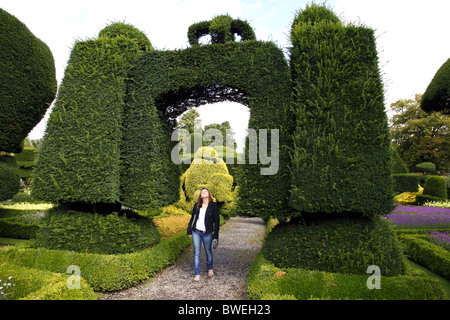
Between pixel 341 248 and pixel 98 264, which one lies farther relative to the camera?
pixel 98 264

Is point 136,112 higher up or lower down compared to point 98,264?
higher up

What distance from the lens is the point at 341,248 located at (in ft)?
14.7

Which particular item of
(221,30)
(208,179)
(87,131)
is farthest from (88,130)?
(208,179)

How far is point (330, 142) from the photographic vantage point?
4.64m

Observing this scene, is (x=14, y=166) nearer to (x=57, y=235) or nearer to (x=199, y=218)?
(x=57, y=235)

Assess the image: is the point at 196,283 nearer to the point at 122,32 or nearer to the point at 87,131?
the point at 87,131

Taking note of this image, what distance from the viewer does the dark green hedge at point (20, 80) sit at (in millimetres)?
6464

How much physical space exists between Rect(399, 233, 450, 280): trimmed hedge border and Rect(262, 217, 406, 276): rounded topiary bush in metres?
1.73

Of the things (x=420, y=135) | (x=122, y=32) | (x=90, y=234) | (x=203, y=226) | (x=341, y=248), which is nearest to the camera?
(x=341, y=248)

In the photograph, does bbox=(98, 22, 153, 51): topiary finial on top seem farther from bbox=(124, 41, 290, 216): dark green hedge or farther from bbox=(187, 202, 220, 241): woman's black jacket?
bbox=(187, 202, 220, 241): woman's black jacket

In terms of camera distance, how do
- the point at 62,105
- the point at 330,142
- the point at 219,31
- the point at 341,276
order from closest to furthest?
the point at 341,276, the point at 330,142, the point at 62,105, the point at 219,31

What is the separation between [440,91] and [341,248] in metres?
8.02

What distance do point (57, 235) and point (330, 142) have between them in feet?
20.0
